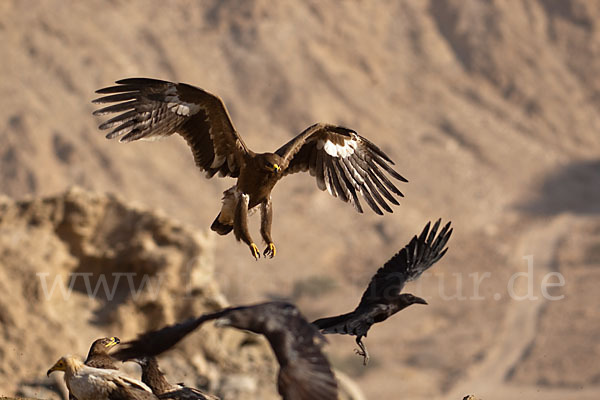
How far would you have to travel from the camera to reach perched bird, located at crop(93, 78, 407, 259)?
33.2ft

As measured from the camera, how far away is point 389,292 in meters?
8.97

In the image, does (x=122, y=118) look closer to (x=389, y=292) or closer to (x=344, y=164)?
(x=344, y=164)

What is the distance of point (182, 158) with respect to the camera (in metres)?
48.3

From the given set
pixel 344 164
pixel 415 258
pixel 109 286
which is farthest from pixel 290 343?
pixel 109 286

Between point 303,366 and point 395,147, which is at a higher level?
point 395,147

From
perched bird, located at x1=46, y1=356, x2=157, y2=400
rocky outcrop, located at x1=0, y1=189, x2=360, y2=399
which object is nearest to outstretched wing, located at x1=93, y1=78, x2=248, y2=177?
perched bird, located at x1=46, y1=356, x2=157, y2=400

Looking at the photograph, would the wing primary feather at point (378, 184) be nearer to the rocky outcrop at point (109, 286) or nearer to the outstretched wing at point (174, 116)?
the outstretched wing at point (174, 116)

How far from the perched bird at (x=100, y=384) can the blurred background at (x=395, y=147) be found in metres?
18.4

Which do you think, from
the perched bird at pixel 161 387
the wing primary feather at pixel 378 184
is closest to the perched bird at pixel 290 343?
the perched bird at pixel 161 387

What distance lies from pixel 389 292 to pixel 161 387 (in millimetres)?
2461

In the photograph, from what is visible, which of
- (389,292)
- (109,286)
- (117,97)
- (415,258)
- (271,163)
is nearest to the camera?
(389,292)

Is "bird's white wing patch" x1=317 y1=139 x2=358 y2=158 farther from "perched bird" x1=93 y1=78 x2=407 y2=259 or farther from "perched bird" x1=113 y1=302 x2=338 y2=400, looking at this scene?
"perched bird" x1=113 y1=302 x2=338 y2=400

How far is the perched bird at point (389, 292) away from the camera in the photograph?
857 cm

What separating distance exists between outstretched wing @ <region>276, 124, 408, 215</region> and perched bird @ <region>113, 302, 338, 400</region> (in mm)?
4703
